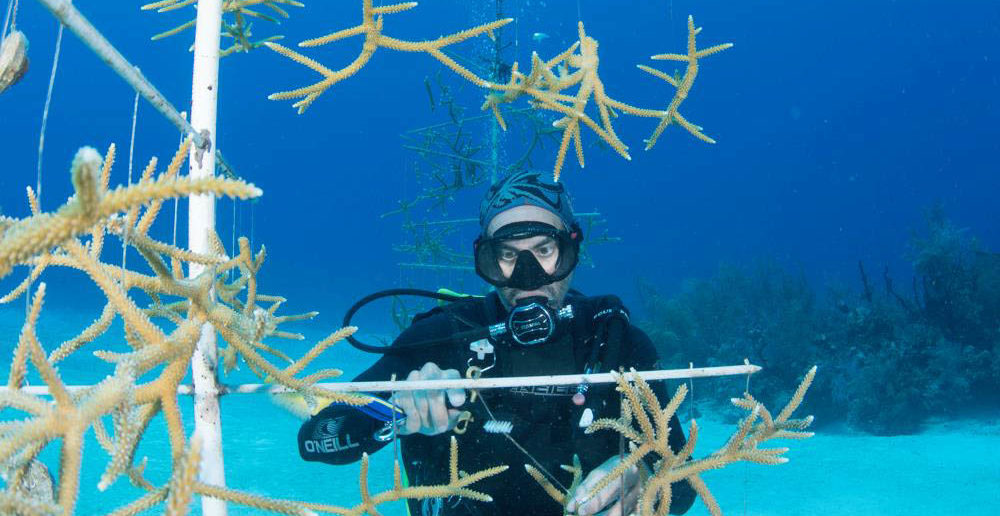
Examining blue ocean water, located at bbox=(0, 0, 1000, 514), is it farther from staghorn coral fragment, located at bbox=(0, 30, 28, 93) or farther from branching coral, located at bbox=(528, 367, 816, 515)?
staghorn coral fragment, located at bbox=(0, 30, 28, 93)

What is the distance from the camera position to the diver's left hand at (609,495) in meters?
2.23

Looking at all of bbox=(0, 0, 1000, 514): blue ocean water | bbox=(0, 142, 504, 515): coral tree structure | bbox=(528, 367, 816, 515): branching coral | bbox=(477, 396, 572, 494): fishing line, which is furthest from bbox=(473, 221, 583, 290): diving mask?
bbox=(0, 0, 1000, 514): blue ocean water

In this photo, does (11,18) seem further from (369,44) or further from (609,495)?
(609,495)

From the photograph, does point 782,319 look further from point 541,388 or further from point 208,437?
point 208,437

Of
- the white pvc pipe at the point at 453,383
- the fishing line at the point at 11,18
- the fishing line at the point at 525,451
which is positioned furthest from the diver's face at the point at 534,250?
the fishing line at the point at 11,18

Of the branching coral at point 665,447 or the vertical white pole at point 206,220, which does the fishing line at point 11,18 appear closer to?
the vertical white pole at point 206,220

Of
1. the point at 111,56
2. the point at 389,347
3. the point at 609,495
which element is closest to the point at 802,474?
the point at 609,495

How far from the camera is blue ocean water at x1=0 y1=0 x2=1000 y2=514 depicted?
298 feet

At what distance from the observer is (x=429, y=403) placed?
2.39 meters

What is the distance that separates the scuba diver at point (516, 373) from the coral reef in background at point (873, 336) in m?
10.4

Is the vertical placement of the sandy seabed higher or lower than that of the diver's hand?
higher

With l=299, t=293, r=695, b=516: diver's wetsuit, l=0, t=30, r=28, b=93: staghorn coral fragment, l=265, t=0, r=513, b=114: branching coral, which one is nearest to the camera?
l=0, t=30, r=28, b=93: staghorn coral fragment

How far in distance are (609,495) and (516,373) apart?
962 millimetres

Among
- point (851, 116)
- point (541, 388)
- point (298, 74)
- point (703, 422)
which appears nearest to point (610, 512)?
point (541, 388)
